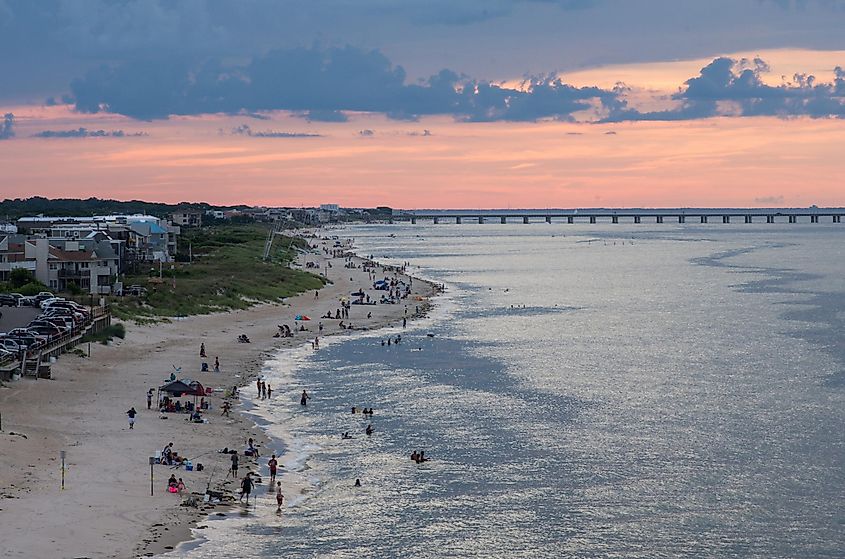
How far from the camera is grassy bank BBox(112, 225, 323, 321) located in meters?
78.7

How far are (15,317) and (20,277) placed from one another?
2178 cm

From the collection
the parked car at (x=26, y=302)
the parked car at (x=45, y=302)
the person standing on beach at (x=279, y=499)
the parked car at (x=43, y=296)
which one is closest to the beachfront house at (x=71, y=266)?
the parked car at (x=43, y=296)

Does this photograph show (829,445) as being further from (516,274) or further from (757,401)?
(516,274)

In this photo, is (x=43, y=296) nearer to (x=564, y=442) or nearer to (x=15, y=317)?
(x=15, y=317)

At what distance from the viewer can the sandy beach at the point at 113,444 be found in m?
30.0

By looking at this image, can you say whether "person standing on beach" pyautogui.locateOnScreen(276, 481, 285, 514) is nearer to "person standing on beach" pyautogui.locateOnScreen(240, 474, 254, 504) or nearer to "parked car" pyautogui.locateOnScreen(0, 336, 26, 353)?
"person standing on beach" pyautogui.locateOnScreen(240, 474, 254, 504)

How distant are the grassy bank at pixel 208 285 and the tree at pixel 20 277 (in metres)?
7.39

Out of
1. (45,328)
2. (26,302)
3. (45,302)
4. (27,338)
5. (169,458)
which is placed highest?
(45,302)

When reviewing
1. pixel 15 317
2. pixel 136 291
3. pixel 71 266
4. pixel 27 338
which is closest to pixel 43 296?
pixel 136 291

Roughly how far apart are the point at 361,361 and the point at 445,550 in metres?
34.4

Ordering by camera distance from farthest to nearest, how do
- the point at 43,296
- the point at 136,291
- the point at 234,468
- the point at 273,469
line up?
the point at 136,291, the point at 43,296, the point at 234,468, the point at 273,469

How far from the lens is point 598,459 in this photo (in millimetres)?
41719

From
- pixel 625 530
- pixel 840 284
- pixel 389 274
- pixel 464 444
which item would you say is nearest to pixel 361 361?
pixel 464 444

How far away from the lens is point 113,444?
40.1 meters
